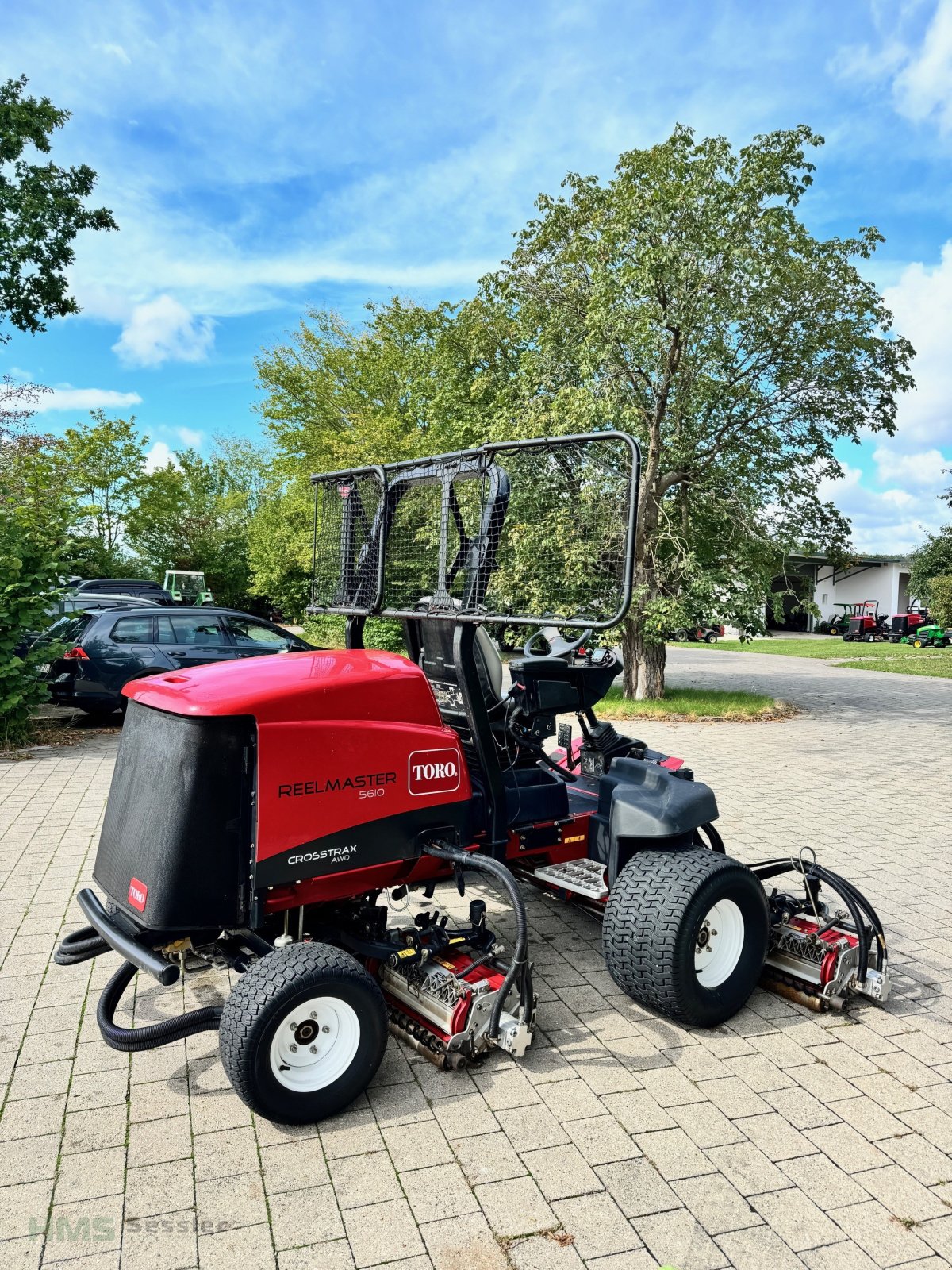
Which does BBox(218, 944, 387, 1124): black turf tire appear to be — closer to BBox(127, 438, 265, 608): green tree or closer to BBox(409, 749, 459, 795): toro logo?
BBox(409, 749, 459, 795): toro logo

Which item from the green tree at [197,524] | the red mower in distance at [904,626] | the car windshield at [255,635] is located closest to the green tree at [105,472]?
the green tree at [197,524]

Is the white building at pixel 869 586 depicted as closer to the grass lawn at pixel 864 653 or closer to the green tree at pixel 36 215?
the grass lawn at pixel 864 653

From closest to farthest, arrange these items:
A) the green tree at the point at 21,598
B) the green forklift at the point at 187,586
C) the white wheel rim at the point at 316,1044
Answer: the white wheel rim at the point at 316,1044, the green tree at the point at 21,598, the green forklift at the point at 187,586

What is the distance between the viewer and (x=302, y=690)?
→ 3.06m

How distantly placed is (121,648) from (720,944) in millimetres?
8738

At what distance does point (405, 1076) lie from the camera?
3229 millimetres

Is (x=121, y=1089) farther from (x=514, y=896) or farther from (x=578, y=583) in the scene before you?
(x=578, y=583)

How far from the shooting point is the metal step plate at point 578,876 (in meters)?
3.89

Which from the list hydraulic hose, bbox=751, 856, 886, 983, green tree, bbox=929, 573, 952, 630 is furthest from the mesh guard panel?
green tree, bbox=929, 573, 952, 630

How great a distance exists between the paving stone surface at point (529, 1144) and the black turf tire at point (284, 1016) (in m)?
0.12

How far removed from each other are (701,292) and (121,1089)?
11205 millimetres

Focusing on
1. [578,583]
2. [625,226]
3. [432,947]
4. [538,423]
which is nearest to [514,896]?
[432,947]

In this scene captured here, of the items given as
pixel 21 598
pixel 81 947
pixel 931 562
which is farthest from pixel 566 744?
pixel 931 562

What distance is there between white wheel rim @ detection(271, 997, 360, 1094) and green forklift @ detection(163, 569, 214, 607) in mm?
26605
